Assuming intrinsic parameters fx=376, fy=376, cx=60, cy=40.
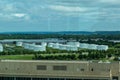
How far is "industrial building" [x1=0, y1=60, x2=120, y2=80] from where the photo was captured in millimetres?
37812

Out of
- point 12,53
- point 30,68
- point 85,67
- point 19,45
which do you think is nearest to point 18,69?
point 30,68

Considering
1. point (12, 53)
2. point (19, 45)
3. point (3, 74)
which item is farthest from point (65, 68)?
point (19, 45)

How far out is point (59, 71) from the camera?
38.9 metres

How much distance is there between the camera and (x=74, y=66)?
3934 centimetres

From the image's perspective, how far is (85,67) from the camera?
39500 millimetres

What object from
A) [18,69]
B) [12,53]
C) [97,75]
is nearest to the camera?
[97,75]

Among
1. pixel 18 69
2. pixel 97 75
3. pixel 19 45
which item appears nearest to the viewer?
pixel 97 75

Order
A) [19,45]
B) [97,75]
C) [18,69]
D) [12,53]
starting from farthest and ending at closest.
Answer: [19,45] → [12,53] → [18,69] → [97,75]

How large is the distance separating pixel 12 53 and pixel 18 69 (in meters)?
68.9

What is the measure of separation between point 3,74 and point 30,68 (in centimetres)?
302

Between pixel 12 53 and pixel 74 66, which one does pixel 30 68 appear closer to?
pixel 74 66

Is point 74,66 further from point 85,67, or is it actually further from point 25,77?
point 25,77

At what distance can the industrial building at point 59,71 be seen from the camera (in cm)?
3781

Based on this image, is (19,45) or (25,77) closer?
(25,77)
